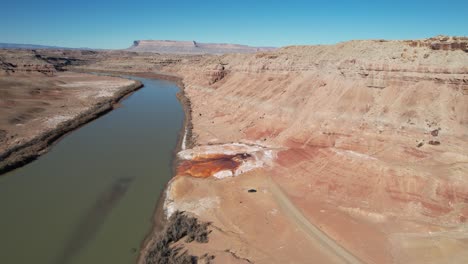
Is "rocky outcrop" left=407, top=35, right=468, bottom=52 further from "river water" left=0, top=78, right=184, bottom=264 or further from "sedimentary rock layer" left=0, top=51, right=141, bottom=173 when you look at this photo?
"sedimentary rock layer" left=0, top=51, right=141, bottom=173

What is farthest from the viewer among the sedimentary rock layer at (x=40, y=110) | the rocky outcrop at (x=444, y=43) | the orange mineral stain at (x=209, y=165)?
the sedimentary rock layer at (x=40, y=110)

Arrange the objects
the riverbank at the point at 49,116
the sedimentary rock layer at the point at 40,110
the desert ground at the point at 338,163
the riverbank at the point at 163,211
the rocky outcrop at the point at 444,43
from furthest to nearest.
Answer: the sedimentary rock layer at the point at 40,110 < the riverbank at the point at 49,116 < the rocky outcrop at the point at 444,43 < the riverbank at the point at 163,211 < the desert ground at the point at 338,163

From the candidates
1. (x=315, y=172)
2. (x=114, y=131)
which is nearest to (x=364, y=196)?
(x=315, y=172)

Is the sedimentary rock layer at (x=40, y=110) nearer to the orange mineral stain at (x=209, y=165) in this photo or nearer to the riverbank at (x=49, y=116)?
the riverbank at (x=49, y=116)

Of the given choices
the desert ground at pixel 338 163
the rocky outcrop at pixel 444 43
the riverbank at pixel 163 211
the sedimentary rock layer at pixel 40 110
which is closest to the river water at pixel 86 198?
the riverbank at pixel 163 211

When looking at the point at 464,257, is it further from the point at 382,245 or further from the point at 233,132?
the point at 233,132

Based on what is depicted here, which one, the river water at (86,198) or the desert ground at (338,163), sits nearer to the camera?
the desert ground at (338,163)

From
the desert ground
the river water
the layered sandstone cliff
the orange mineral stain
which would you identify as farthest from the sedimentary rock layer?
the layered sandstone cliff

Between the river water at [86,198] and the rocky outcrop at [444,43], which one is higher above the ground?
the rocky outcrop at [444,43]
